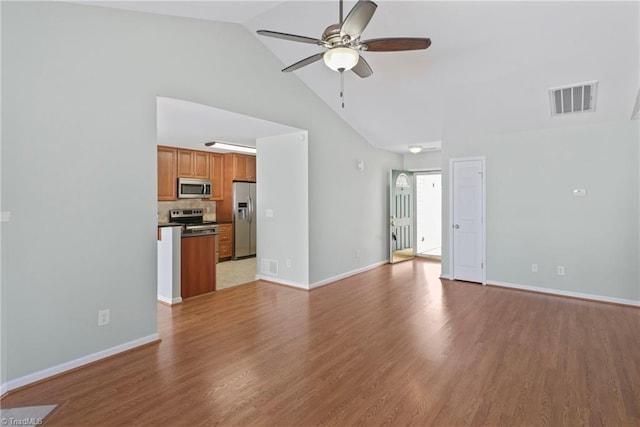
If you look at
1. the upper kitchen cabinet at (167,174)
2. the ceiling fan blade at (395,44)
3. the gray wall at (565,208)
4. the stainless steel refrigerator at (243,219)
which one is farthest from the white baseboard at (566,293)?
the upper kitchen cabinet at (167,174)

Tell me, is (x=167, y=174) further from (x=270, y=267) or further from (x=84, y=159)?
(x=84, y=159)

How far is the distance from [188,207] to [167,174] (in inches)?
39.7

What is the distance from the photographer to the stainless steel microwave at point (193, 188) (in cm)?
644

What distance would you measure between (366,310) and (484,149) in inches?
132

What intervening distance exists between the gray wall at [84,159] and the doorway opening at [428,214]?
220 inches

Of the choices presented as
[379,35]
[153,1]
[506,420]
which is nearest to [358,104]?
[379,35]

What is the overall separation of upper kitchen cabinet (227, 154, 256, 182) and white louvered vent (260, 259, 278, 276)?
2521 millimetres

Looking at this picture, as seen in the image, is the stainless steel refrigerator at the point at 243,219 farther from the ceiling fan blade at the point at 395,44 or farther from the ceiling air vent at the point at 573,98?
the ceiling air vent at the point at 573,98

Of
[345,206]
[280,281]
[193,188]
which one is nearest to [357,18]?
[345,206]

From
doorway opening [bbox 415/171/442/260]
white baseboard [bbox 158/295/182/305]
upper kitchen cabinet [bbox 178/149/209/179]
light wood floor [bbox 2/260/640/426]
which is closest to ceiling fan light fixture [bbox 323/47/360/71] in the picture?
light wood floor [bbox 2/260/640/426]

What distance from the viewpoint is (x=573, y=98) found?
13.5 feet

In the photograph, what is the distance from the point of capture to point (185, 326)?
12.0ft

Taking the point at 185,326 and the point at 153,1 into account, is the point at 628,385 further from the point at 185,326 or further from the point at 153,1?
the point at 153,1

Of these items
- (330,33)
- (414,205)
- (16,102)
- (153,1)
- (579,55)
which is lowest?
(414,205)
